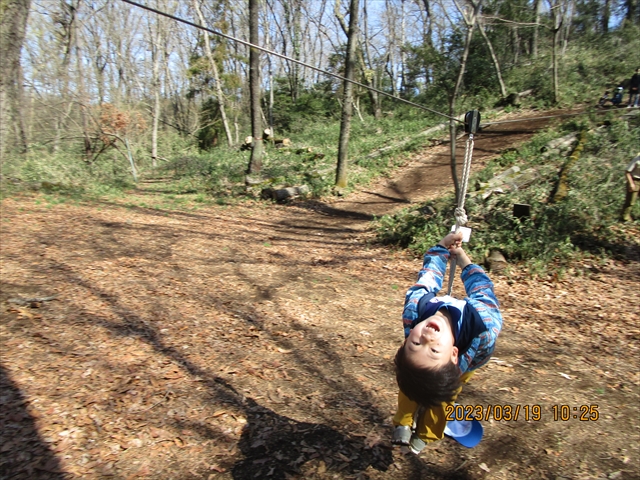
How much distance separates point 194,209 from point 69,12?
504 inches

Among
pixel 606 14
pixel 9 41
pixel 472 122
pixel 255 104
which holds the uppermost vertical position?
pixel 606 14

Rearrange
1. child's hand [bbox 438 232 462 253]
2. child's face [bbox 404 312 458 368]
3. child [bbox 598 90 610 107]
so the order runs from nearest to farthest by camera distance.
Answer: child's face [bbox 404 312 458 368], child's hand [bbox 438 232 462 253], child [bbox 598 90 610 107]

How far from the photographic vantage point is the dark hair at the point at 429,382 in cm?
183

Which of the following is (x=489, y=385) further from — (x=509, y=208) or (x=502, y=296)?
(x=509, y=208)

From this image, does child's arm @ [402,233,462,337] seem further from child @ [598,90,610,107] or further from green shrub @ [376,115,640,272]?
child @ [598,90,610,107]

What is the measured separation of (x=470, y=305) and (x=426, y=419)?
0.60 metres

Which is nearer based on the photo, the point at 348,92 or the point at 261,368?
the point at 261,368

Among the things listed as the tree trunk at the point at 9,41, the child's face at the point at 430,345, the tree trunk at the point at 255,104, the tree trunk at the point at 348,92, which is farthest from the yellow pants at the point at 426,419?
the tree trunk at the point at 255,104

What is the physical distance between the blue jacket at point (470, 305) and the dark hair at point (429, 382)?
199 millimetres

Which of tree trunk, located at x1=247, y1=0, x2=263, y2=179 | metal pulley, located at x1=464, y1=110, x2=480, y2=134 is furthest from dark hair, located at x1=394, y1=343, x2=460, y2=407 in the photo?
tree trunk, located at x1=247, y1=0, x2=263, y2=179

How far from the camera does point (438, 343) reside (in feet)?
5.98

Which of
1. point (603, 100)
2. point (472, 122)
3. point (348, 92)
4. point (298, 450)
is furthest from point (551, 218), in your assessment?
point (603, 100)

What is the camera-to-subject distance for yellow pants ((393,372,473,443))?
6.76 feet
